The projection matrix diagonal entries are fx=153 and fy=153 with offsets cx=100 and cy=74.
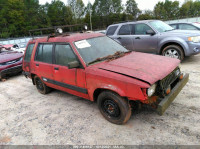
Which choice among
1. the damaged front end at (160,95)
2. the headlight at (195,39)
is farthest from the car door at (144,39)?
the damaged front end at (160,95)

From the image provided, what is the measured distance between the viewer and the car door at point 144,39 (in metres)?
6.46

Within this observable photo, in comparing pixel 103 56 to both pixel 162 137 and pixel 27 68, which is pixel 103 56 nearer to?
pixel 162 137

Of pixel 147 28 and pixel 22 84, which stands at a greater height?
pixel 147 28

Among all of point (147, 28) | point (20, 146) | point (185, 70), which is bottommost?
point (20, 146)

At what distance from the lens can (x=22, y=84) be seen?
627cm

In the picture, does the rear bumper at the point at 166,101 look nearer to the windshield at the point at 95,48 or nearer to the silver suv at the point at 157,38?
the windshield at the point at 95,48

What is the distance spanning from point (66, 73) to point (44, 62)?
40.8 inches

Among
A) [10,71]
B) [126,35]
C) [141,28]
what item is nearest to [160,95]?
[141,28]

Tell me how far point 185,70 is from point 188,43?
110 centimetres

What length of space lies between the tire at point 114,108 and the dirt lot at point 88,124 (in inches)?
6.2

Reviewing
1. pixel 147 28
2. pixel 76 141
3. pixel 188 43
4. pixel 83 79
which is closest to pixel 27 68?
pixel 83 79

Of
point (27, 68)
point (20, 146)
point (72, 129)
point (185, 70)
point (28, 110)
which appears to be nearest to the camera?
point (20, 146)

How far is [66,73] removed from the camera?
3.58 metres

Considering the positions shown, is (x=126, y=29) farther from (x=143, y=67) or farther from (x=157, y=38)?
(x=143, y=67)
